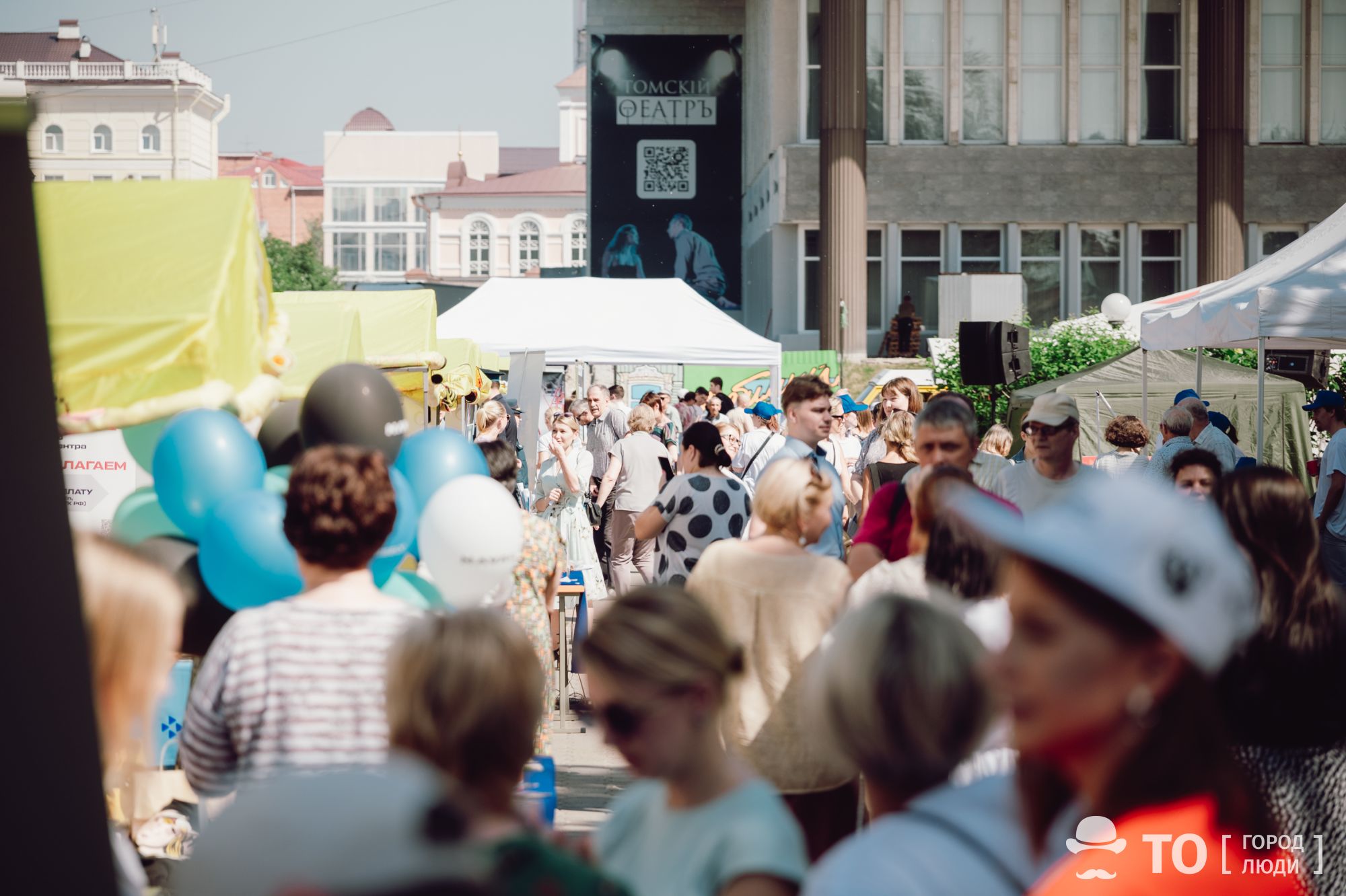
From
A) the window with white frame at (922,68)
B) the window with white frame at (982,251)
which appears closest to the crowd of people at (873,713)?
the window with white frame at (922,68)

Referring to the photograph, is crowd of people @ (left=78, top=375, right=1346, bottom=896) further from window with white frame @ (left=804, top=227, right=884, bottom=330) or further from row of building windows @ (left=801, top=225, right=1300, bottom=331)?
row of building windows @ (left=801, top=225, right=1300, bottom=331)

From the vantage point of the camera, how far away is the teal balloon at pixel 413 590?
4.41 metres

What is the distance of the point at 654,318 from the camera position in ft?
50.9

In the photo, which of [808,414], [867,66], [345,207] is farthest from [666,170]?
[345,207]

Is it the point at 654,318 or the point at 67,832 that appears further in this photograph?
the point at 654,318

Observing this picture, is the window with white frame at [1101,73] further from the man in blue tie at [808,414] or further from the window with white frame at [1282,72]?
the man in blue tie at [808,414]

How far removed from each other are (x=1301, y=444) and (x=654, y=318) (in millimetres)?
8764

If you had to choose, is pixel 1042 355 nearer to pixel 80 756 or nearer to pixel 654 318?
pixel 654 318

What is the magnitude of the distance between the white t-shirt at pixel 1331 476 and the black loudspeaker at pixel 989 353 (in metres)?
2.67

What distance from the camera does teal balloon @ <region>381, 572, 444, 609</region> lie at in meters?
→ 4.41

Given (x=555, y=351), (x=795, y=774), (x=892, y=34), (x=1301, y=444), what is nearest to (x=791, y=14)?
(x=892, y=34)

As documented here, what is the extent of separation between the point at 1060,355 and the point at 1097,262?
13603mm

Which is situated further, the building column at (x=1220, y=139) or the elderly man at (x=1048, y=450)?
the building column at (x=1220, y=139)

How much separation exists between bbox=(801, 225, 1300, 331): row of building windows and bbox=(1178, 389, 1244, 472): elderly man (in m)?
24.3
